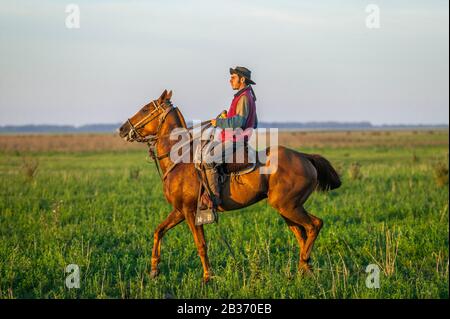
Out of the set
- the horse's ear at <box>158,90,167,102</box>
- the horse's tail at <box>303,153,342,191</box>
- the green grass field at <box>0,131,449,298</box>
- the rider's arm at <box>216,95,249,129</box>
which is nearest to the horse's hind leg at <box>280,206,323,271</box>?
the green grass field at <box>0,131,449,298</box>

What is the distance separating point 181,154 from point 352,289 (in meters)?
3.14

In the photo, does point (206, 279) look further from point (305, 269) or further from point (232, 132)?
point (232, 132)

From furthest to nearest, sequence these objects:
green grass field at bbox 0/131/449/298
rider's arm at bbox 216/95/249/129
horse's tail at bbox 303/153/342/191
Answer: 1. horse's tail at bbox 303/153/342/191
2. rider's arm at bbox 216/95/249/129
3. green grass field at bbox 0/131/449/298

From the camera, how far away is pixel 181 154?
26.8 feet

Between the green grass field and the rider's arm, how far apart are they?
1.87 metres

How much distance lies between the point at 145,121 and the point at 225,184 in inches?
61.0

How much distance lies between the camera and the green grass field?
24.0ft

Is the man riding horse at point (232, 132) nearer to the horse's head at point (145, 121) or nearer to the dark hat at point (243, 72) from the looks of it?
the dark hat at point (243, 72)

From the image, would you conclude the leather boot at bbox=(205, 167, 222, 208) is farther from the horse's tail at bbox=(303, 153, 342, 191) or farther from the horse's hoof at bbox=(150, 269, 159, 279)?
the horse's tail at bbox=(303, 153, 342, 191)

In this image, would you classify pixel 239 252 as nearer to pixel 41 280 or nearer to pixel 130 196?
pixel 41 280

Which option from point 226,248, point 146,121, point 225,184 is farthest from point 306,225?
point 146,121

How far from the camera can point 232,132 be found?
306 inches

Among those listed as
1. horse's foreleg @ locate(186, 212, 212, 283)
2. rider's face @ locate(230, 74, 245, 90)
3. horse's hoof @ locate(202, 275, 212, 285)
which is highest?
rider's face @ locate(230, 74, 245, 90)
